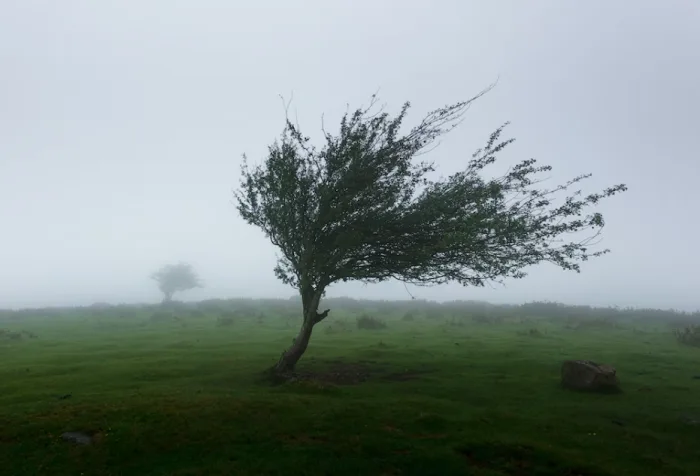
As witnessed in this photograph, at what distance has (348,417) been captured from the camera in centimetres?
2116

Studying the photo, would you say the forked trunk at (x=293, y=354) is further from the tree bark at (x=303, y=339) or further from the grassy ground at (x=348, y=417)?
the grassy ground at (x=348, y=417)

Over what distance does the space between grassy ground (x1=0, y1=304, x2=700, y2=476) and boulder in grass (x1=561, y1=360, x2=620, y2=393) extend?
33.4 inches

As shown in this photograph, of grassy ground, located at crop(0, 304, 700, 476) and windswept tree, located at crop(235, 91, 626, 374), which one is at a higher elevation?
windswept tree, located at crop(235, 91, 626, 374)

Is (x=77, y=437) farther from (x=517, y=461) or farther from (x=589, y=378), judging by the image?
(x=589, y=378)

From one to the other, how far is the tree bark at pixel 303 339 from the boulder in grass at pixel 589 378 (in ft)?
50.2

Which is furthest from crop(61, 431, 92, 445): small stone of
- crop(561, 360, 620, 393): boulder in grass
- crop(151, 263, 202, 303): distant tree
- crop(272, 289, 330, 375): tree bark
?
crop(151, 263, 202, 303): distant tree

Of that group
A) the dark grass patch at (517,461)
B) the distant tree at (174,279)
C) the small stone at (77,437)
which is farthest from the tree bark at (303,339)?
the distant tree at (174,279)

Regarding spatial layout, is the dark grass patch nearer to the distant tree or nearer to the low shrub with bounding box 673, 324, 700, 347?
the low shrub with bounding box 673, 324, 700, 347

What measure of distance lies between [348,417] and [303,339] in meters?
10.1

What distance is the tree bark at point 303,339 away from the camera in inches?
1196

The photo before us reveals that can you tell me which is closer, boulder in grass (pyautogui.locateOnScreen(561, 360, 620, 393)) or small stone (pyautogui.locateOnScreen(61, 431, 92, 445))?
small stone (pyautogui.locateOnScreen(61, 431, 92, 445))

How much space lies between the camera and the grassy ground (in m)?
16.7

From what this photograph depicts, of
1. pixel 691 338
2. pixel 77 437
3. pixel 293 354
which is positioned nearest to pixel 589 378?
pixel 293 354

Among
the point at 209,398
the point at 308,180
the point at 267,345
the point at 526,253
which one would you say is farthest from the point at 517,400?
the point at 267,345
